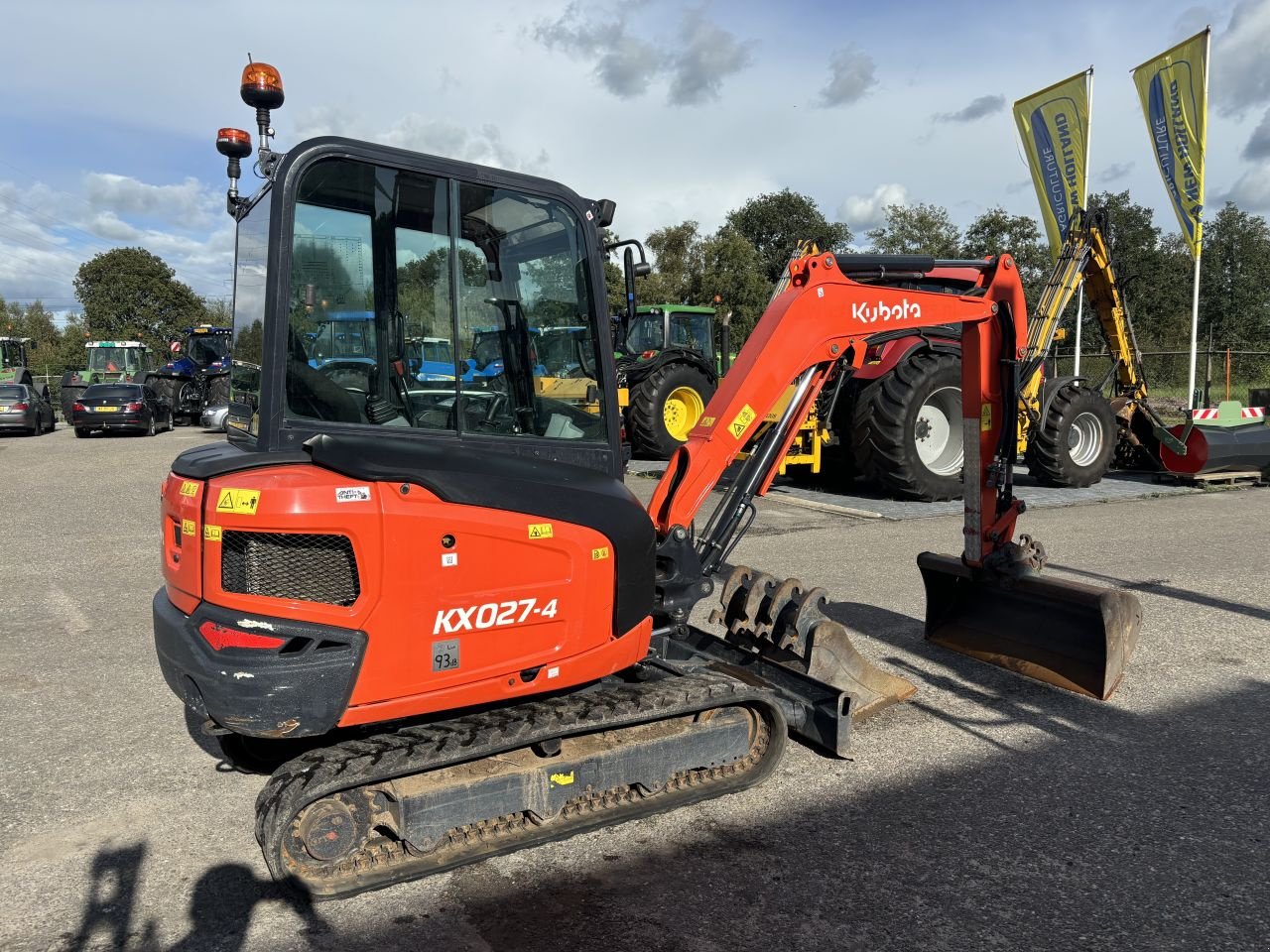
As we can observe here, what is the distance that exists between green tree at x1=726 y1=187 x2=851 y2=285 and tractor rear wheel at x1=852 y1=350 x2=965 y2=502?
33.8 metres

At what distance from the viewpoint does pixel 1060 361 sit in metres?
27.7

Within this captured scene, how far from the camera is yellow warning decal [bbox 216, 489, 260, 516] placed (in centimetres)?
289

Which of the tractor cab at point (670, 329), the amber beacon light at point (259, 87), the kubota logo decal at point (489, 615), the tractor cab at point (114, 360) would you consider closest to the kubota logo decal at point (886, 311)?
the kubota logo decal at point (489, 615)

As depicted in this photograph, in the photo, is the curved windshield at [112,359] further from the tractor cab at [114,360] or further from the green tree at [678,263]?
the green tree at [678,263]

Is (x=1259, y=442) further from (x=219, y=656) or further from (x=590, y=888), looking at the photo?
(x=219, y=656)

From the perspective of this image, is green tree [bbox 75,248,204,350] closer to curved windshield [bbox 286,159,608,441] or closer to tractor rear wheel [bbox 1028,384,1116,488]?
tractor rear wheel [bbox 1028,384,1116,488]

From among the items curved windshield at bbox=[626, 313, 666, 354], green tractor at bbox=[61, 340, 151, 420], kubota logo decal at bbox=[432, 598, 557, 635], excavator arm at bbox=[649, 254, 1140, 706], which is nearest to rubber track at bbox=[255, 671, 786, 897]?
kubota logo decal at bbox=[432, 598, 557, 635]

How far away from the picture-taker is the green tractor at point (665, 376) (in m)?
14.3

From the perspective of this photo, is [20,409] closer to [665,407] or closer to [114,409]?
[114,409]

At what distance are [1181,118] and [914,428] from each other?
968cm

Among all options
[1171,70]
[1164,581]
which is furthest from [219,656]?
[1171,70]

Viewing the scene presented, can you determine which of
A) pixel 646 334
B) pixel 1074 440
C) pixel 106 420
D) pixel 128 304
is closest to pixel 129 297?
pixel 128 304

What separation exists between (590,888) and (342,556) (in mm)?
1408

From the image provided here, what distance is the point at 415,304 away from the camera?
3.40 meters
